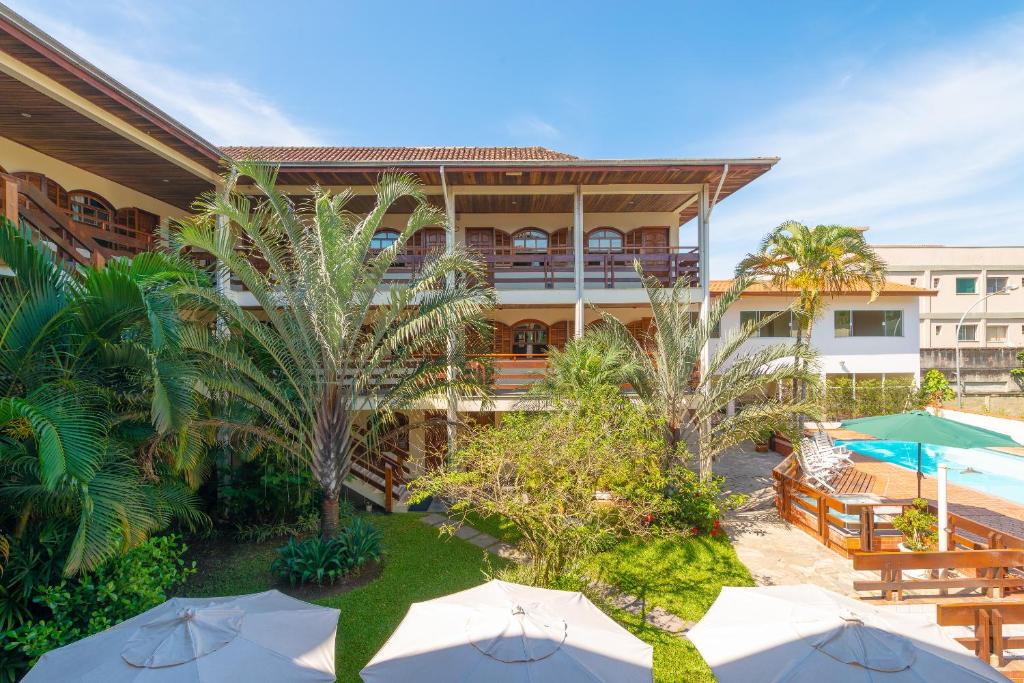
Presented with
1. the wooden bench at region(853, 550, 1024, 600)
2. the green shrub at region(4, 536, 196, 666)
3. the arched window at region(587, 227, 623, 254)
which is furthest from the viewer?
the arched window at region(587, 227, 623, 254)

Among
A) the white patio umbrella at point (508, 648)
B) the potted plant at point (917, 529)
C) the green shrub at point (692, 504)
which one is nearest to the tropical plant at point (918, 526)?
the potted plant at point (917, 529)

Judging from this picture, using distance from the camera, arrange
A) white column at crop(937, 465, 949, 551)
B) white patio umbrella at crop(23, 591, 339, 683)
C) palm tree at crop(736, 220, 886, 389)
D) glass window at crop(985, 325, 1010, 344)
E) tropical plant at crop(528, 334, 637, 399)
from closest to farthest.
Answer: white patio umbrella at crop(23, 591, 339, 683) → white column at crop(937, 465, 949, 551) → tropical plant at crop(528, 334, 637, 399) → palm tree at crop(736, 220, 886, 389) → glass window at crop(985, 325, 1010, 344)

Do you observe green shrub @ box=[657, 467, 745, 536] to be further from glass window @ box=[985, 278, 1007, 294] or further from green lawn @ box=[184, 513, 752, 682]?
glass window @ box=[985, 278, 1007, 294]

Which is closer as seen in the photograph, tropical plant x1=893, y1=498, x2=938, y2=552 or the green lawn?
the green lawn

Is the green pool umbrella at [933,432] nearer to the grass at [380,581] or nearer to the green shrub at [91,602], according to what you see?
the grass at [380,581]

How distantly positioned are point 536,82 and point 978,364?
36053 millimetres

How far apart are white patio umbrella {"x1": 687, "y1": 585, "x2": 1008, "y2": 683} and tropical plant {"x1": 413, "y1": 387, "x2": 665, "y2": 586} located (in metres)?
2.41

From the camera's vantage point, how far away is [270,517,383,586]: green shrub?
830 cm

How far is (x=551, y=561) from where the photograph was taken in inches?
287

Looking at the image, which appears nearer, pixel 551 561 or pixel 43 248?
pixel 43 248

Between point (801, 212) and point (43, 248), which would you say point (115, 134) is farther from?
point (801, 212)

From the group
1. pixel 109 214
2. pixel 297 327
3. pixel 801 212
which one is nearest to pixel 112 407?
pixel 297 327

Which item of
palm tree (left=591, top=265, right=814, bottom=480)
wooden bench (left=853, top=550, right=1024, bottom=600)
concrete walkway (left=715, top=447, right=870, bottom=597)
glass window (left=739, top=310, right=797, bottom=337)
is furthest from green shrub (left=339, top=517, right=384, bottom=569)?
glass window (left=739, top=310, right=797, bottom=337)

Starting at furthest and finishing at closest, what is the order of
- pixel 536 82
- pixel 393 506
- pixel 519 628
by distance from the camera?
1. pixel 536 82
2. pixel 393 506
3. pixel 519 628
